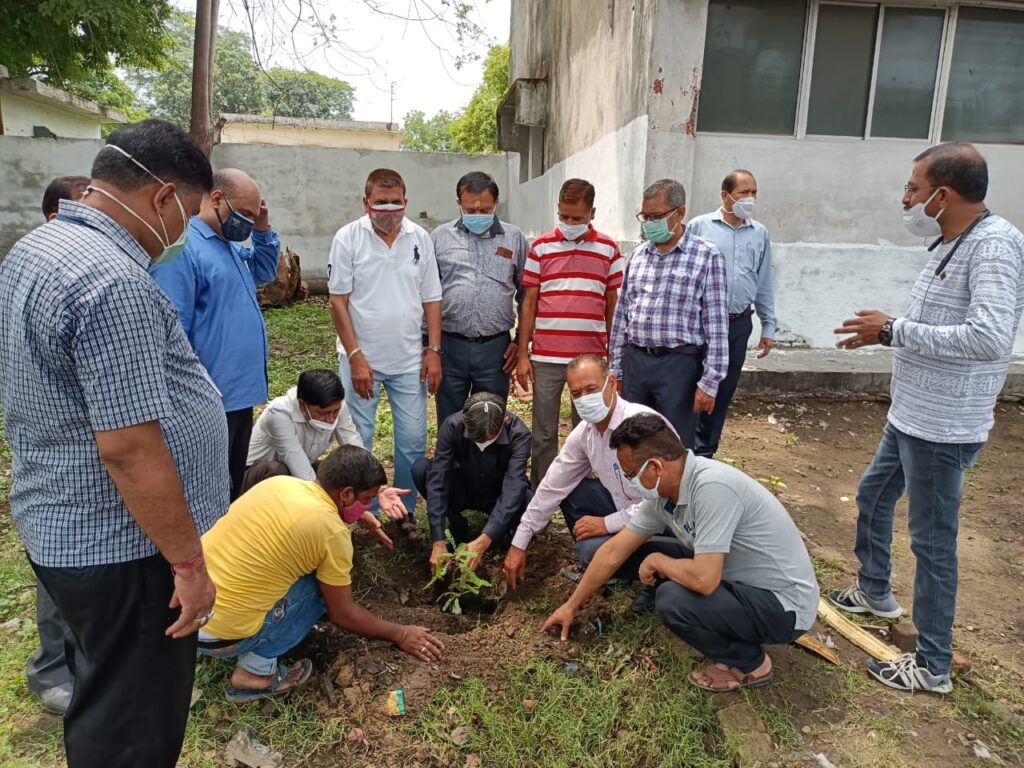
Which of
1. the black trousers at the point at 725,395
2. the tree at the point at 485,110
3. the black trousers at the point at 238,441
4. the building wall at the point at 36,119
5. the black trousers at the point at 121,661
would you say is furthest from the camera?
the tree at the point at 485,110

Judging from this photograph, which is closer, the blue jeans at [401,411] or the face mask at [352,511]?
the face mask at [352,511]

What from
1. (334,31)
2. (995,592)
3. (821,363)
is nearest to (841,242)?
(821,363)

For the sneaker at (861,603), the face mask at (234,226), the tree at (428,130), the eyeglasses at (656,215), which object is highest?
the tree at (428,130)

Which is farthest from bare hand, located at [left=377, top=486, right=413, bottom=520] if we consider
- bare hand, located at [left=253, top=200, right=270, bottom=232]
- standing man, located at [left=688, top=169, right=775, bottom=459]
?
standing man, located at [left=688, top=169, right=775, bottom=459]

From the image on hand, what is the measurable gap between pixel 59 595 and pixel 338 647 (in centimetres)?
150

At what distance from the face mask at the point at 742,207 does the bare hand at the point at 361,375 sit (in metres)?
2.65

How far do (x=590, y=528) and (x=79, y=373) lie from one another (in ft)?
→ 7.84

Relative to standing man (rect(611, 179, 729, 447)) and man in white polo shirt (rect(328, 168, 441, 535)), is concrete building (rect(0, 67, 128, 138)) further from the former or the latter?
standing man (rect(611, 179, 729, 447))

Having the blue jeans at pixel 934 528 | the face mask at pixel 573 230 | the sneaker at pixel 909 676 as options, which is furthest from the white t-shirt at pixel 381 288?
the sneaker at pixel 909 676

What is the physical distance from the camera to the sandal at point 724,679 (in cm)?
271

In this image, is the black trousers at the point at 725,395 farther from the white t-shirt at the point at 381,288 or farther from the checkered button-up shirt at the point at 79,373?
the checkered button-up shirt at the point at 79,373

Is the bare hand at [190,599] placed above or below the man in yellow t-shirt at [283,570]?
above

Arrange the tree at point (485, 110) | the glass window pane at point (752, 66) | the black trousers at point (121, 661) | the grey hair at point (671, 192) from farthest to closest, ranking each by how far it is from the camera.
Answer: the tree at point (485, 110), the glass window pane at point (752, 66), the grey hair at point (671, 192), the black trousers at point (121, 661)

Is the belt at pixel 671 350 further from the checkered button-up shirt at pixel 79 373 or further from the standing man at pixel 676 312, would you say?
the checkered button-up shirt at pixel 79 373
